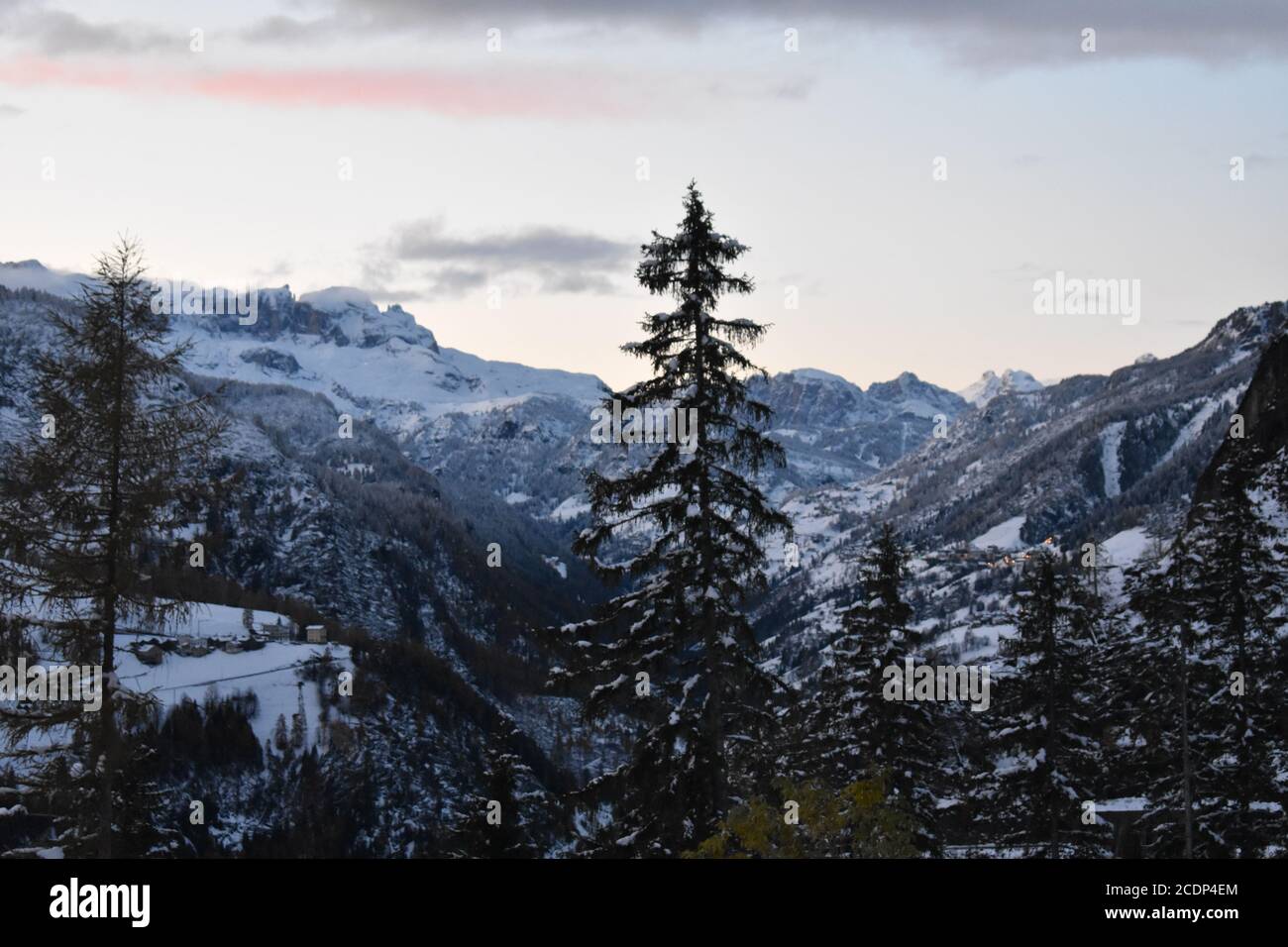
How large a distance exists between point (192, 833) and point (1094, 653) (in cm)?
9006

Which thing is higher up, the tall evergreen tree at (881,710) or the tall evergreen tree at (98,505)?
the tall evergreen tree at (98,505)

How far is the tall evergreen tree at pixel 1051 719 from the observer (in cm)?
3925

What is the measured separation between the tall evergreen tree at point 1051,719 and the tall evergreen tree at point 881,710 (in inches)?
155

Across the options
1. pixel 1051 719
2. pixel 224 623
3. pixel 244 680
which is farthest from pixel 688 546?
pixel 224 623

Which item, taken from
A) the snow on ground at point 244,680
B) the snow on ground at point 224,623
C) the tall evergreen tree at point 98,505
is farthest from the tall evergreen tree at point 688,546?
the snow on ground at point 224,623

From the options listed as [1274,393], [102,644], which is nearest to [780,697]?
[102,644]

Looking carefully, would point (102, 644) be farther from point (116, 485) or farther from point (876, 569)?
point (876, 569)

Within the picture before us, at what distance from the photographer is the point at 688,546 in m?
25.8

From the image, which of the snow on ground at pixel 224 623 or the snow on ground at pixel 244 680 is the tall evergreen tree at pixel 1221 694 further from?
the snow on ground at pixel 224 623

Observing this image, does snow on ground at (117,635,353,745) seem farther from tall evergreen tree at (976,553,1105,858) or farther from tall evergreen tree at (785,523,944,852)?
tall evergreen tree at (785,523,944,852)

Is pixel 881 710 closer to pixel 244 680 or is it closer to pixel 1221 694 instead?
pixel 1221 694

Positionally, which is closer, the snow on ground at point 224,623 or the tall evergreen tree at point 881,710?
the tall evergreen tree at point 881,710

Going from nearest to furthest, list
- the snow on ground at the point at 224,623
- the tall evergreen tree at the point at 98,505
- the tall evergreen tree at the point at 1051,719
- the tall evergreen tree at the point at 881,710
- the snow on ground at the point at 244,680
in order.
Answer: the tall evergreen tree at the point at 98,505, the tall evergreen tree at the point at 881,710, the tall evergreen tree at the point at 1051,719, the snow on ground at the point at 244,680, the snow on ground at the point at 224,623
